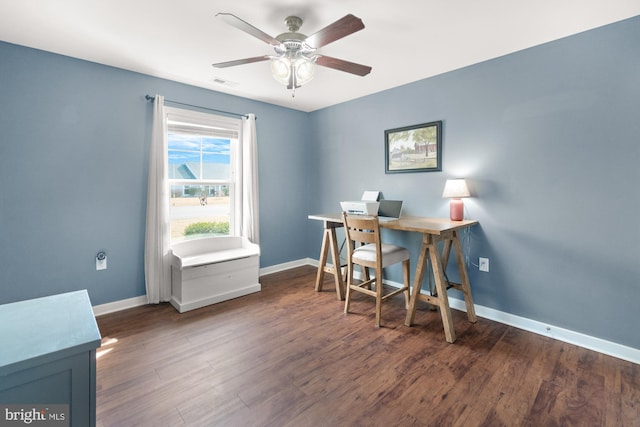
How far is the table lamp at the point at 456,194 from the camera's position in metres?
2.61

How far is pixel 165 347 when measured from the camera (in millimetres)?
2197

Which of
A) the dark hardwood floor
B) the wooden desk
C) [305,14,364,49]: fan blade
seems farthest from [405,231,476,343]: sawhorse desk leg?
[305,14,364,49]: fan blade

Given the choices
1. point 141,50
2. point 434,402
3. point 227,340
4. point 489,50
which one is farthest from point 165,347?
point 489,50

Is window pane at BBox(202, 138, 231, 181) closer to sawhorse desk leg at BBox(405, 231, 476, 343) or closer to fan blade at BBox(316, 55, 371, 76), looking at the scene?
fan blade at BBox(316, 55, 371, 76)

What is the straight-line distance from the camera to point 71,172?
8.46 ft

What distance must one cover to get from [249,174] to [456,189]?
2.35 metres

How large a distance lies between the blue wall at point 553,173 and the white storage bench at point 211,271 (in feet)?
6.72

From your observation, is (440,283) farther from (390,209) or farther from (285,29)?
(285,29)

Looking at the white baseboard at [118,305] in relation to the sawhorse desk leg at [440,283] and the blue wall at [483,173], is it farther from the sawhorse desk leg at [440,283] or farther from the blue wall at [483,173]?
the sawhorse desk leg at [440,283]

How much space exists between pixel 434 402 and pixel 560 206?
178cm

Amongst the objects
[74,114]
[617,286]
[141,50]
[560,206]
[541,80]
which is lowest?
[617,286]

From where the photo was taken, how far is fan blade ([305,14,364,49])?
5.09 ft

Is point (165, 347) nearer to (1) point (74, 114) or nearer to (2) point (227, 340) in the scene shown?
(2) point (227, 340)

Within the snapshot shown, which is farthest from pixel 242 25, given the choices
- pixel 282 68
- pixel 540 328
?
pixel 540 328
